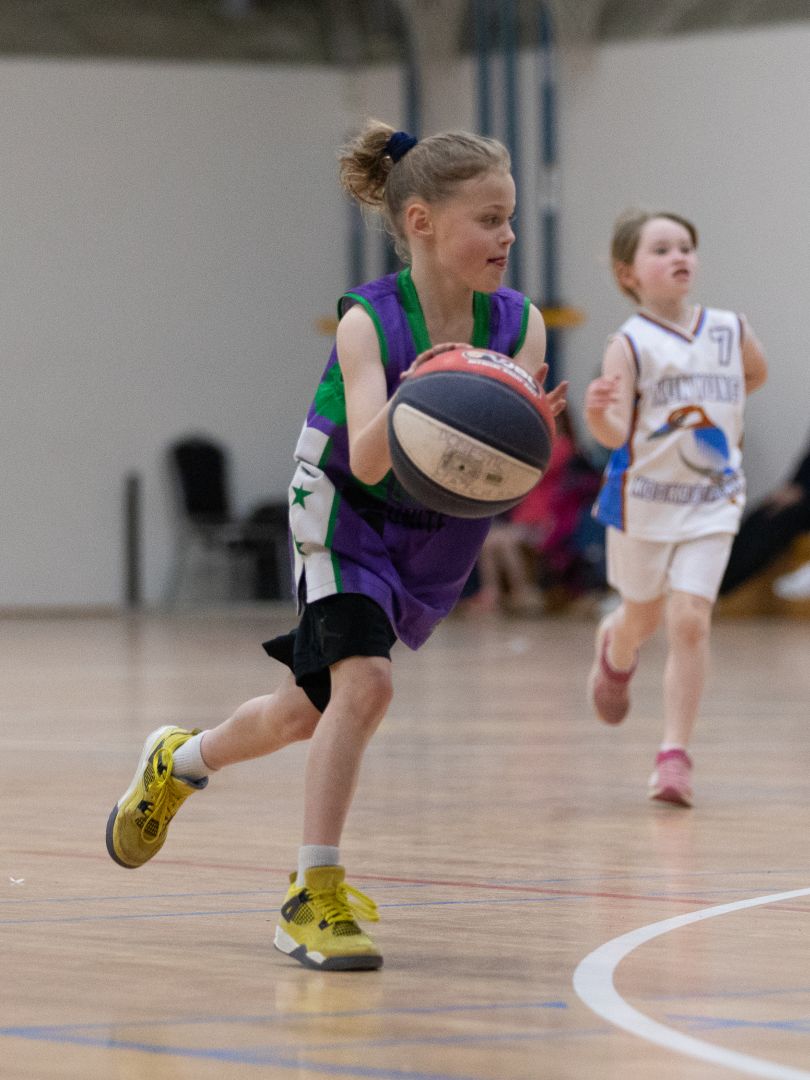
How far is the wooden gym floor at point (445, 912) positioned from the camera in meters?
2.21

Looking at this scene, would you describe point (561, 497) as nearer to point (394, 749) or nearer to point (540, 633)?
point (540, 633)

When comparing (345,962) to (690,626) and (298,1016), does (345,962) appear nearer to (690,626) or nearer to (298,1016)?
(298,1016)

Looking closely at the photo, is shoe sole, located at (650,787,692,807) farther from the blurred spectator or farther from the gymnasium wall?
the gymnasium wall

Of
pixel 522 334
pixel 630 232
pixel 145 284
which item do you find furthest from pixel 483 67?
pixel 522 334

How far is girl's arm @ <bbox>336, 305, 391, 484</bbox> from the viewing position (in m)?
2.86

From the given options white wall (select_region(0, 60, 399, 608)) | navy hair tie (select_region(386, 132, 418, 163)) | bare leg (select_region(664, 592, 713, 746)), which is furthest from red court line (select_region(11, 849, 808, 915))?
white wall (select_region(0, 60, 399, 608))

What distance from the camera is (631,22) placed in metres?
14.9

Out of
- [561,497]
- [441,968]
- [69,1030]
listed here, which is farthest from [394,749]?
[561,497]

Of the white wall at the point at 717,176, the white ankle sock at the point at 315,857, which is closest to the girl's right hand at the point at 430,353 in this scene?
the white ankle sock at the point at 315,857

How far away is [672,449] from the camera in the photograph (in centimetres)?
489

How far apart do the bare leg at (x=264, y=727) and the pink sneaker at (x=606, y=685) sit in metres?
2.10

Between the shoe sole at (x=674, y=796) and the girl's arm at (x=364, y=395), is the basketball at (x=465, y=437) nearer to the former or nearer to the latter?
the girl's arm at (x=364, y=395)

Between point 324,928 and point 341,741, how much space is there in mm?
268

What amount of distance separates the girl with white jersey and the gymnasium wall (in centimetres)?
973
